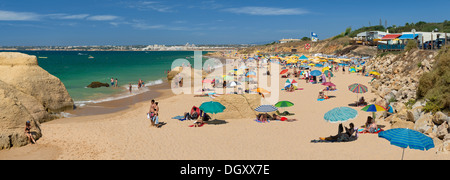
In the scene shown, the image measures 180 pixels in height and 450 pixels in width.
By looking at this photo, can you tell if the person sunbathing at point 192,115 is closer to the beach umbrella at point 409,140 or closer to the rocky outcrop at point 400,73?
the rocky outcrop at point 400,73

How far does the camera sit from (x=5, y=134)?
1123 centimetres

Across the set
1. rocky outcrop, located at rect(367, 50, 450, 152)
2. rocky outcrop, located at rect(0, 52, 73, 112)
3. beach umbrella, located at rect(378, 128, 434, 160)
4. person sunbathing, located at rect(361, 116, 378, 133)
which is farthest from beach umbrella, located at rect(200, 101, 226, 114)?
rocky outcrop, located at rect(0, 52, 73, 112)

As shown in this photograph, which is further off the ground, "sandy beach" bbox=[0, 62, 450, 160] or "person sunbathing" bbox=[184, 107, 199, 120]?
"person sunbathing" bbox=[184, 107, 199, 120]

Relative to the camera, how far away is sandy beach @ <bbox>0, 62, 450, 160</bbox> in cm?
1003

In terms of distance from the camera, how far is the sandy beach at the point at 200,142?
10031mm

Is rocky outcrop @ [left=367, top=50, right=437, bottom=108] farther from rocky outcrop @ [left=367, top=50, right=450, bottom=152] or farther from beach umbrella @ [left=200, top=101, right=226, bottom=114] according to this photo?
beach umbrella @ [left=200, top=101, right=226, bottom=114]

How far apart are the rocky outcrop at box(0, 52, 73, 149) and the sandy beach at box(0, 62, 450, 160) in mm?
877

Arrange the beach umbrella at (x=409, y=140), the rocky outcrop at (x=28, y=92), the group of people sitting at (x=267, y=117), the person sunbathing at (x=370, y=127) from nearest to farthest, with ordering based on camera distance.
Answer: the beach umbrella at (x=409, y=140), the person sunbathing at (x=370, y=127), the rocky outcrop at (x=28, y=92), the group of people sitting at (x=267, y=117)

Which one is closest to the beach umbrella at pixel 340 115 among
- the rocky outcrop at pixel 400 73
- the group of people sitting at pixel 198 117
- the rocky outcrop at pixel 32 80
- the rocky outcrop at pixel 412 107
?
the rocky outcrop at pixel 412 107

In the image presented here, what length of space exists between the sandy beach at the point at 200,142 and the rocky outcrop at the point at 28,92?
2.88ft

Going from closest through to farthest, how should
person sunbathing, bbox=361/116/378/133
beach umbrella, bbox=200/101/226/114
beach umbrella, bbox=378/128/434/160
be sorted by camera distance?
beach umbrella, bbox=378/128/434/160
person sunbathing, bbox=361/116/378/133
beach umbrella, bbox=200/101/226/114

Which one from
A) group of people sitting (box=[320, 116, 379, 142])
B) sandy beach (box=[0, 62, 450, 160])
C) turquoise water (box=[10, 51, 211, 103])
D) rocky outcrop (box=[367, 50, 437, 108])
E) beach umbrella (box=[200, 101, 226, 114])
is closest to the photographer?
sandy beach (box=[0, 62, 450, 160])
